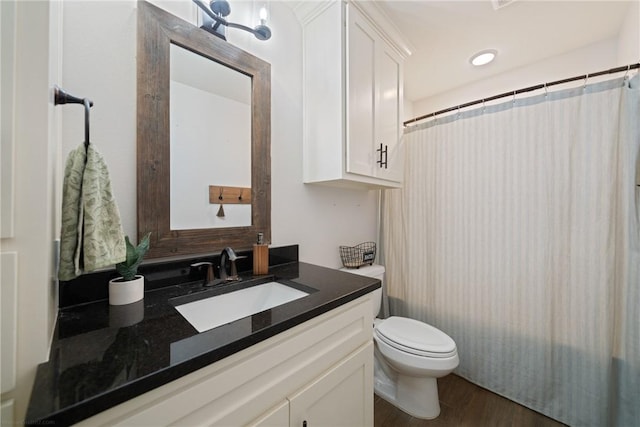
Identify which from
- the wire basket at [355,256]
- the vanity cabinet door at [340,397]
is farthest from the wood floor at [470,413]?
the wire basket at [355,256]

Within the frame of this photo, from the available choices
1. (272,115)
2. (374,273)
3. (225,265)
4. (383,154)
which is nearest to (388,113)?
→ (383,154)

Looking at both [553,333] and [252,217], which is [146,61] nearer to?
[252,217]

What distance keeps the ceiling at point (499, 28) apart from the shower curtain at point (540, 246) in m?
0.48

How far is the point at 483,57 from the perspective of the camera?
1.80 meters

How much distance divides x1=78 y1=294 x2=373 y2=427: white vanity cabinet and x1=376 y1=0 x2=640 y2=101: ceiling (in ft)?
5.42

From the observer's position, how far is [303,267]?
4.17ft

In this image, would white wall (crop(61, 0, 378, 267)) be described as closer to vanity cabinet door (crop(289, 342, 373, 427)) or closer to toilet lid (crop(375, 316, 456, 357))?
toilet lid (crop(375, 316, 456, 357))

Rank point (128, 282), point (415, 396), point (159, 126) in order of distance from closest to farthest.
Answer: point (128, 282), point (159, 126), point (415, 396)

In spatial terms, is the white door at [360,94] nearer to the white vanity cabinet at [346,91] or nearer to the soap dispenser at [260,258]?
the white vanity cabinet at [346,91]

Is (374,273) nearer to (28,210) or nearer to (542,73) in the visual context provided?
(28,210)

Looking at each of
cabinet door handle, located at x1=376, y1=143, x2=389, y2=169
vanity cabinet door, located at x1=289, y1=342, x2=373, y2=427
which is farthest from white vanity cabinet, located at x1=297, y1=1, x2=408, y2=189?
vanity cabinet door, located at x1=289, y1=342, x2=373, y2=427

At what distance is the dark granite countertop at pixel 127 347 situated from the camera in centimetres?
38

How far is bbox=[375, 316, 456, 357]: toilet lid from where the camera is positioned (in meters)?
1.28

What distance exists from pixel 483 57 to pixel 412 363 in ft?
7.06
